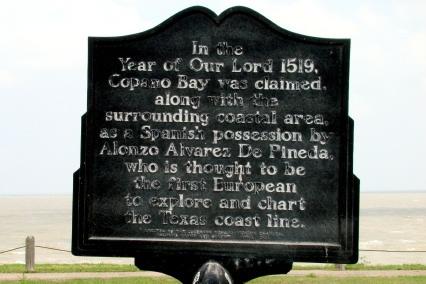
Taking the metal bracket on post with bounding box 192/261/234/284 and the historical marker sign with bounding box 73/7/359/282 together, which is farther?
the historical marker sign with bounding box 73/7/359/282

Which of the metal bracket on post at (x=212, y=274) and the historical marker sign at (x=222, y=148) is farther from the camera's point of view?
the historical marker sign at (x=222, y=148)

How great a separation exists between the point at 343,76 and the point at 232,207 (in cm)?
151

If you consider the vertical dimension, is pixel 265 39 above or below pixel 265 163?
above

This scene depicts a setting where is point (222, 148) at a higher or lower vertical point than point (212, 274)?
higher

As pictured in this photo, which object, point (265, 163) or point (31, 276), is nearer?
point (265, 163)

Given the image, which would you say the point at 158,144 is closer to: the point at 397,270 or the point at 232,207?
the point at 232,207

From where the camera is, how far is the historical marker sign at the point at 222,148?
5863mm

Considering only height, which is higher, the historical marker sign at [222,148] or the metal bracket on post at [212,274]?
the historical marker sign at [222,148]

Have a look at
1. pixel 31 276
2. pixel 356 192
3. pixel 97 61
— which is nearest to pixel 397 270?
pixel 31 276

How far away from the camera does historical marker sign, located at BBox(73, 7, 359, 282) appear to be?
5863mm

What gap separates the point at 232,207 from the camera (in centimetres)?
586

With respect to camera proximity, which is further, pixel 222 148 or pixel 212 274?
pixel 222 148

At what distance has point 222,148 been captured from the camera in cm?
590

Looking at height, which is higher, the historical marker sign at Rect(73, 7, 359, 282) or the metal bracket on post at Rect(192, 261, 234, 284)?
the historical marker sign at Rect(73, 7, 359, 282)
